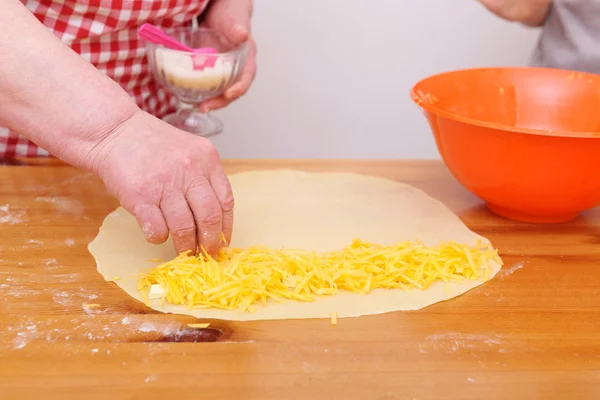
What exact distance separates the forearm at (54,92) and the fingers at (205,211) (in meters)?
0.14

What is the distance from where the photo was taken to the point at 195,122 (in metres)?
1.46


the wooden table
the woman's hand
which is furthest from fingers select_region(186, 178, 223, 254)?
the woman's hand

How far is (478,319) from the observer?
0.82 meters

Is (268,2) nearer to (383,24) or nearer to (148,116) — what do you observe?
(383,24)

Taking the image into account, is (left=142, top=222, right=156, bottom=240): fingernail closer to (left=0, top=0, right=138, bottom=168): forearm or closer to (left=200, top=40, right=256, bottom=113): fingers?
(left=0, top=0, right=138, bottom=168): forearm

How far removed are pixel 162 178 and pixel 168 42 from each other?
0.53 m

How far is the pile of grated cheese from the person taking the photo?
2.76 ft

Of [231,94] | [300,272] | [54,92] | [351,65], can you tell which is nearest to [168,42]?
[231,94]

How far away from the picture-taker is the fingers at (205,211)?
88cm

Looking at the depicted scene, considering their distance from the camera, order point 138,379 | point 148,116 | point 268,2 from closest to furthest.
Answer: point 138,379
point 148,116
point 268,2

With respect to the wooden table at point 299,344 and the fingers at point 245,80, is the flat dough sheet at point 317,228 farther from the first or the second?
the fingers at point 245,80

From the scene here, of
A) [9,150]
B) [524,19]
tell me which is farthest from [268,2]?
[9,150]

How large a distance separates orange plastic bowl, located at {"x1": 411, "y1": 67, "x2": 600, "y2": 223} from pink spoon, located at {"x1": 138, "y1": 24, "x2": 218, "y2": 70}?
1.41 ft

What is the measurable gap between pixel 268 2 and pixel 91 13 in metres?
1.08
